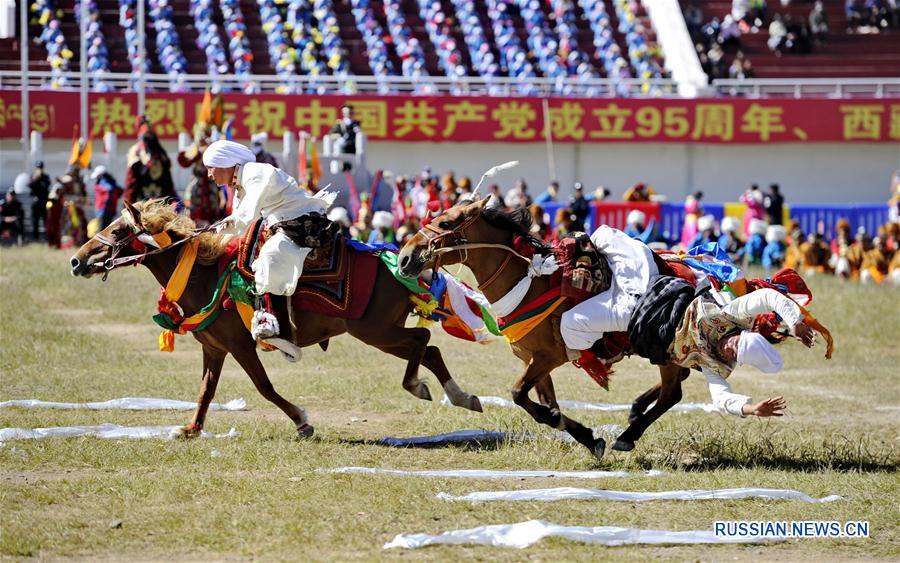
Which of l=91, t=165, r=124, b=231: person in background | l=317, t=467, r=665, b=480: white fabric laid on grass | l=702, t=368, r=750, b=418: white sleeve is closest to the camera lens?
l=702, t=368, r=750, b=418: white sleeve

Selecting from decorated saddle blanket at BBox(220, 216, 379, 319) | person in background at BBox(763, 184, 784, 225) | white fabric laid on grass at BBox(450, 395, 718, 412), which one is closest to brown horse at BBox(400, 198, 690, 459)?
decorated saddle blanket at BBox(220, 216, 379, 319)

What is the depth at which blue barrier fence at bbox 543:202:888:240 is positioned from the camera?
84.9 feet

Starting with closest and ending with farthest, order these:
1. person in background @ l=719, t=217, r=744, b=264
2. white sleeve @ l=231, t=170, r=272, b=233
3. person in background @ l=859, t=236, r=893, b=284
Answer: white sleeve @ l=231, t=170, r=272, b=233, person in background @ l=719, t=217, r=744, b=264, person in background @ l=859, t=236, r=893, b=284

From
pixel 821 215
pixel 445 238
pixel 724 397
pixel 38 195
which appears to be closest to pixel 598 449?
pixel 724 397

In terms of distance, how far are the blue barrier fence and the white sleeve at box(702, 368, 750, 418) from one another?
56.3ft

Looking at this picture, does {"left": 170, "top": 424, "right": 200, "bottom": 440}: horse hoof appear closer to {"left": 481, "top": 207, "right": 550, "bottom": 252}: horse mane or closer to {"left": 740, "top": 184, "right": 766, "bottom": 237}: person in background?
{"left": 481, "top": 207, "right": 550, "bottom": 252}: horse mane

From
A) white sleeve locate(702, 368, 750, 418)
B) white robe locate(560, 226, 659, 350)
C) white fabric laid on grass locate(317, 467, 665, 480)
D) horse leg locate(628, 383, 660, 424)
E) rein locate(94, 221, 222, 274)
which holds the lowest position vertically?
white fabric laid on grass locate(317, 467, 665, 480)

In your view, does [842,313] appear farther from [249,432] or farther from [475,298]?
[249,432]

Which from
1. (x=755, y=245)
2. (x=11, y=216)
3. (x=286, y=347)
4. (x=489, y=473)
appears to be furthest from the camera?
(x=11, y=216)

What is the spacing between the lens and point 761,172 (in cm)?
3519

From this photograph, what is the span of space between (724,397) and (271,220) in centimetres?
350

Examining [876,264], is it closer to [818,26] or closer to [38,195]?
[38,195]

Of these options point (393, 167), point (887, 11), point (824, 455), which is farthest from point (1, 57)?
point (824, 455)

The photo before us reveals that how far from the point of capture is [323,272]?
964 centimetres
